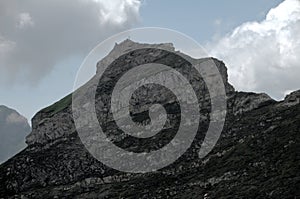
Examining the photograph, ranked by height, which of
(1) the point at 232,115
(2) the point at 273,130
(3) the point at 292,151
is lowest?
(3) the point at 292,151

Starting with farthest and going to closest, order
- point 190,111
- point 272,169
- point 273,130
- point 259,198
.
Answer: point 190,111, point 273,130, point 272,169, point 259,198

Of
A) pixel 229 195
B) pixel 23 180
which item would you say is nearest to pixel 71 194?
pixel 23 180

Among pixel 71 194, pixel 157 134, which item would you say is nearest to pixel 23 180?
pixel 71 194

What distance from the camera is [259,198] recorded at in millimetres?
108750

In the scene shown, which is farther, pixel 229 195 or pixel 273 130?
pixel 273 130

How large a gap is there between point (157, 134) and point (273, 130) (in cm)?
4702

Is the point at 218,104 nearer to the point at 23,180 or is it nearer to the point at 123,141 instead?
the point at 123,141

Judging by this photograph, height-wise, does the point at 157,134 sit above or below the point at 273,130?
above

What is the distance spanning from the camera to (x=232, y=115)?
613ft

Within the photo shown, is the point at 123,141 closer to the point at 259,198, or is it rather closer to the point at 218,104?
the point at 218,104

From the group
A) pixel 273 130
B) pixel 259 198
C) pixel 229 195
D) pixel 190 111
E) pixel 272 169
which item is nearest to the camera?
pixel 259 198

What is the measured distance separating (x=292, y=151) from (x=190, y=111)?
66524 millimetres

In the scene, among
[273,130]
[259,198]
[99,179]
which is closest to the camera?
[259,198]

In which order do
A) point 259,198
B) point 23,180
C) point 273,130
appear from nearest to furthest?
1. point 259,198
2. point 273,130
3. point 23,180
